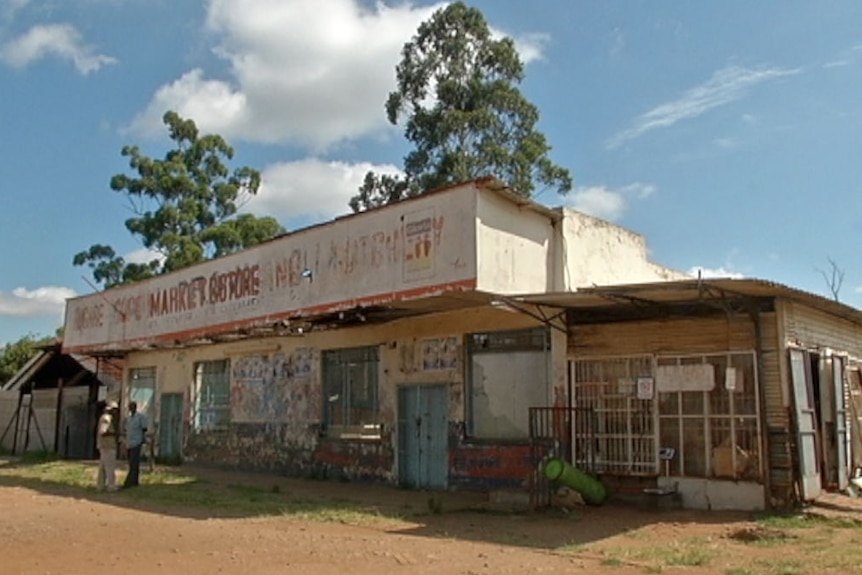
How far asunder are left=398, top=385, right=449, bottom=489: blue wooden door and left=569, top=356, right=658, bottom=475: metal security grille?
2948 mm

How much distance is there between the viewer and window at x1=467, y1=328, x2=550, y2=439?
14.9m

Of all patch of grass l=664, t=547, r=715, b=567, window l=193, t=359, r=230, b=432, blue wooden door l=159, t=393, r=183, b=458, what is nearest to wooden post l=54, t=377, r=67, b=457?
blue wooden door l=159, t=393, r=183, b=458

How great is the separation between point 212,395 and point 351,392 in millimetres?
6050

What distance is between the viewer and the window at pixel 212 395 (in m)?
22.1

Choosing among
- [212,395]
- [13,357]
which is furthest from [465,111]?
[13,357]

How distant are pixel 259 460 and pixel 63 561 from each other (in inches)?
442

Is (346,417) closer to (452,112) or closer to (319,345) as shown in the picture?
(319,345)

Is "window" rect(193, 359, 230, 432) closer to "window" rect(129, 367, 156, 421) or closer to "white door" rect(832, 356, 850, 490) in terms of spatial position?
"window" rect(129, 367, 156, 421)

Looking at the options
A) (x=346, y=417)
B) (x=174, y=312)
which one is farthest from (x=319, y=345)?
(x=174, y=312)

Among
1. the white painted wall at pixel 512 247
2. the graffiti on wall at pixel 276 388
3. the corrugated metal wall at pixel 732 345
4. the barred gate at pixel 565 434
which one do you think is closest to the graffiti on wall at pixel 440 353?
the barred gate at pixel 565 434

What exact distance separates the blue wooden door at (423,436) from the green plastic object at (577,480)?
11.3 ft

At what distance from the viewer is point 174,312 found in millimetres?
22141

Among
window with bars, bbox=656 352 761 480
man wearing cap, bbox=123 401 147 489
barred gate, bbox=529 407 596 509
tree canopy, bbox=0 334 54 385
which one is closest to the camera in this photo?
window with bars, bbox=656 352 761 480

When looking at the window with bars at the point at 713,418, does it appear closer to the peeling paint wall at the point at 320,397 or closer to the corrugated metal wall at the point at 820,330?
the corrugated metal wall at the point at 820,330
